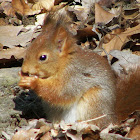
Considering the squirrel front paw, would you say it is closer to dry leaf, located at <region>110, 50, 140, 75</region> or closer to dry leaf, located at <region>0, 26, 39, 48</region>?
dry leaf, located at <region>110, 50, 140, 75</region>

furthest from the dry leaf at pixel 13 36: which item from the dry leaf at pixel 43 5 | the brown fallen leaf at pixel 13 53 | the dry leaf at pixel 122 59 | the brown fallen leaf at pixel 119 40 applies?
the dry leaf at pixel 122 59

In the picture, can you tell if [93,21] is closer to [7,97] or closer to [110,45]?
[110,45]

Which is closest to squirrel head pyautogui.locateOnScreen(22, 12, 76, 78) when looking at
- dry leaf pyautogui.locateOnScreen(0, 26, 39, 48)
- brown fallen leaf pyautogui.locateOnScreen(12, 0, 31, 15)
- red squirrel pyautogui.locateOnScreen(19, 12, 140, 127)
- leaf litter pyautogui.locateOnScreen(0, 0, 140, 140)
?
red squirrel pyautogui.locateOnScreen(19, 12, 140, 127)

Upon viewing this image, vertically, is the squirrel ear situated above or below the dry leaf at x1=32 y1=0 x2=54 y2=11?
above

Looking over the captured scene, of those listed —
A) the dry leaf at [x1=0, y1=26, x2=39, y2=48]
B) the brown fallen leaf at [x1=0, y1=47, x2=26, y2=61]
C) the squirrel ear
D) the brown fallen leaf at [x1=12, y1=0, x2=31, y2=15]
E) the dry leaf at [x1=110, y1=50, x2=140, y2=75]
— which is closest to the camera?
the squirrel ear

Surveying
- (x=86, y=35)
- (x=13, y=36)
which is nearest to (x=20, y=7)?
(x=13, y=36)

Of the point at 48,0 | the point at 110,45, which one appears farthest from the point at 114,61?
the point at 48,0

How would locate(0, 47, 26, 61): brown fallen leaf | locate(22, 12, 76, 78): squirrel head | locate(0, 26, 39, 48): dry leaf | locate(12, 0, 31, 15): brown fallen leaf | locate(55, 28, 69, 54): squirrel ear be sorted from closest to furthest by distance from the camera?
locate(22, 12, 76, 78): squirrel head < locate(55, 28, 69, 54): squirrel ear < locate(0, 47, 26, 61): brown fallen leaf < locate(0, 26, 39, 48): dry leaf < locate(12, 0, 31, 15): brown fallen leaf
